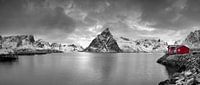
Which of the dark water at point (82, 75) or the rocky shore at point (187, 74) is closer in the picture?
the rocky shore at point (187, 74)

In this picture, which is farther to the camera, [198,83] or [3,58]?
[3,58]

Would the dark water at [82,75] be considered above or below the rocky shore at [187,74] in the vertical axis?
below

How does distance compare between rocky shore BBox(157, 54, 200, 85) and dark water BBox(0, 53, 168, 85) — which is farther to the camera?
dark water BBox(0, 53, 168, 85)

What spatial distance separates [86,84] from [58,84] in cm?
485

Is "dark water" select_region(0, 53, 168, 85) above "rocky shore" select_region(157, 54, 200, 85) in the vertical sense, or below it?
below

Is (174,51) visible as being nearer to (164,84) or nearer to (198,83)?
(164,84)

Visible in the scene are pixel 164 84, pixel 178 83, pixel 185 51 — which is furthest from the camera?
pixel 185 51

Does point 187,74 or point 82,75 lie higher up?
point 187,74

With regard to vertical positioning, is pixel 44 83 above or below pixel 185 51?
below

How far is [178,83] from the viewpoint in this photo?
26.1 m

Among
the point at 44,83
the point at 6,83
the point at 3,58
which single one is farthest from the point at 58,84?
the point at 3,58

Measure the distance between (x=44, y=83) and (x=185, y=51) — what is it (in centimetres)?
6739

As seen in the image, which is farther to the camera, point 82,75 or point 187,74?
point 82,75

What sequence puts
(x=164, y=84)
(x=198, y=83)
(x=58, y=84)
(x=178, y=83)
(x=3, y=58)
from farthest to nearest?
(x=3, y=58)
(x=58, y=84)
(x=164, y=84)
(x=178, y=83)
(x=198, y=83)
